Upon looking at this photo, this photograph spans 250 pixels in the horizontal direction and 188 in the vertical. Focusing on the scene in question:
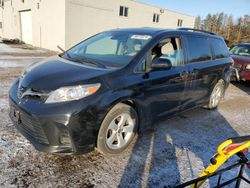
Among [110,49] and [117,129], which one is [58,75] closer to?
[117,129]

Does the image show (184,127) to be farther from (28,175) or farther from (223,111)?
(28,175)

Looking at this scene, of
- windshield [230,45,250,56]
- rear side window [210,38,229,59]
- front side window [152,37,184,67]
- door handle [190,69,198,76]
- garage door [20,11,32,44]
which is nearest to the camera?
front side window [152,37,184,67]

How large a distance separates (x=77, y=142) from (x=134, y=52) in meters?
1.52

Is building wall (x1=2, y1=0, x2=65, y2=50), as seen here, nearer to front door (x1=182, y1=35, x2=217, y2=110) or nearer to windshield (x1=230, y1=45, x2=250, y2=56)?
windshield (x1=230, y1=45, x2=250, y2=56)

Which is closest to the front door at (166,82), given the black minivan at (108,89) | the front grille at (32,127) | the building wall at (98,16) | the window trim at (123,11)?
the black minivan at (108,89)

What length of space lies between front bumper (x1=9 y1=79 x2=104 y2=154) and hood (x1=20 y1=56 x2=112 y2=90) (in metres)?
0.23

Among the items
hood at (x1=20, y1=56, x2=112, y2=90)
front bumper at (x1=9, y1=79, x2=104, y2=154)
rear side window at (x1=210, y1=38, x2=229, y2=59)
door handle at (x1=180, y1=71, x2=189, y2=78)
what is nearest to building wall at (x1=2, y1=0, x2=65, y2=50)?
rear side window at (x1=210, y1=38, x2=229, y2=59)

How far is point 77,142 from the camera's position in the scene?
8.86ft

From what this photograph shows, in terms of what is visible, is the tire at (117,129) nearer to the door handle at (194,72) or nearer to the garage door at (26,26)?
the door handle at (194,72)

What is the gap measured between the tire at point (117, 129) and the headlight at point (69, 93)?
1.39 ft

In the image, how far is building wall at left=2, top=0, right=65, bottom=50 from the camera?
52.8 ft

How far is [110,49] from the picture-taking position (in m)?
3.87

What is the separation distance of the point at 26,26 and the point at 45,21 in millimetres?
4352

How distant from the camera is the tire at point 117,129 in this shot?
9.57 ft
